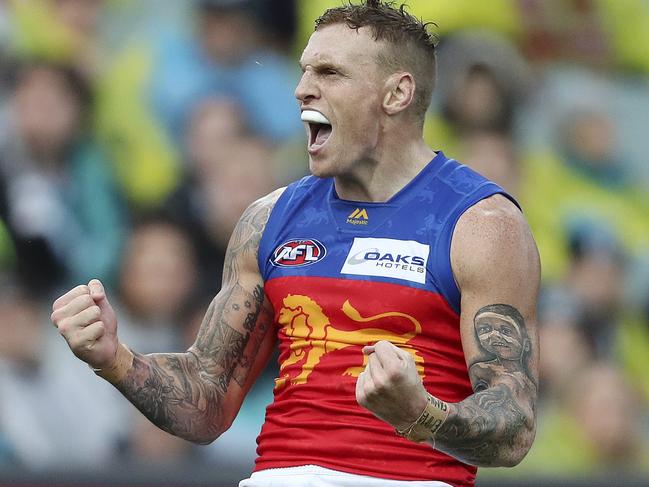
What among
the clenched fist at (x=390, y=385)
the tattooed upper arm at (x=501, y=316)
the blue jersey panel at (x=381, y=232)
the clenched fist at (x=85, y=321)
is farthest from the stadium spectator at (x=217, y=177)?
the clenched fist at (x=390, y=385)

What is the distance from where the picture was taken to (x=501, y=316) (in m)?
3.66

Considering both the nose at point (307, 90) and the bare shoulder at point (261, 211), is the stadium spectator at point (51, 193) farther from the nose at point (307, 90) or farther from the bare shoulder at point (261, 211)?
the nose at point (307, 90)

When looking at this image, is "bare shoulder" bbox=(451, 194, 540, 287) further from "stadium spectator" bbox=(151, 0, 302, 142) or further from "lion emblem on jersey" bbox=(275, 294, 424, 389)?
"stadium spectator" bbox=(151, 0, 302, 142)

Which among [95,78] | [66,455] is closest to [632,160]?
[95,78]

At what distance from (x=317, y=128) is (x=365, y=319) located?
2.05 feet

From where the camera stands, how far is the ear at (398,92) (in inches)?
158

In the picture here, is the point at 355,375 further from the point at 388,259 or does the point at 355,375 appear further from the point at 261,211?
the point at 261,211

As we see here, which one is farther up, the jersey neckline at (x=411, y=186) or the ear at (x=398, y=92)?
the ear at (x=398, y=92)

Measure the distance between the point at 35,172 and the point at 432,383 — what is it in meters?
4.00

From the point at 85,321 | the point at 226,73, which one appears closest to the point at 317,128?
the point at 85,321

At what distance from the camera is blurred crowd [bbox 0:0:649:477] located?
7.05 meters

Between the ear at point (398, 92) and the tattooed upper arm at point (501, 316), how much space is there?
44cm

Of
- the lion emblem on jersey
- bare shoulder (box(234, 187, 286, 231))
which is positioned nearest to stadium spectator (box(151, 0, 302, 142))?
bare shoulder (box(234, 187, 286, 231))

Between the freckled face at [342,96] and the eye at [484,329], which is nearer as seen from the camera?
the eye at [484,329]
